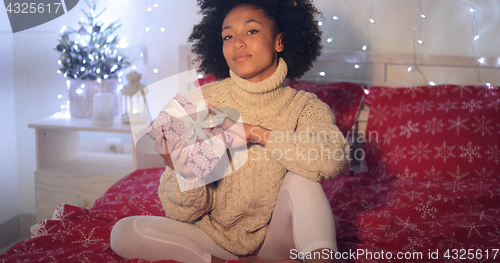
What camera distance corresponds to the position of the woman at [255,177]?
99 centimetres

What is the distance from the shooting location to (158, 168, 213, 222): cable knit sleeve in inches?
40.7

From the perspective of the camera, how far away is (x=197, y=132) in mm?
968

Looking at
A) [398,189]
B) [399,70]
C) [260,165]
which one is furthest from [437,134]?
[260,165]

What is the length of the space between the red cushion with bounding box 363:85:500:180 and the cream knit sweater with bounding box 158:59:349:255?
0.79m

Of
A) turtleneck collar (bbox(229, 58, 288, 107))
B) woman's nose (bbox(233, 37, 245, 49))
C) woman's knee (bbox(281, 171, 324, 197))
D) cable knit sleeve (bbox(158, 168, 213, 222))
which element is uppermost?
woman's nose (bbox(233, 37, 245, 49))

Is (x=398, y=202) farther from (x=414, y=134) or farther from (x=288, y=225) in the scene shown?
(x=288, y=225)

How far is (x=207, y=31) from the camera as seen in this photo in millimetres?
1394

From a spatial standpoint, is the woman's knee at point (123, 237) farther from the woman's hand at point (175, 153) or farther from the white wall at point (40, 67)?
the white wall at point (40, 67)

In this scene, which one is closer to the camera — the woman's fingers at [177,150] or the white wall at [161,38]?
the woman's fingers at [177,150]

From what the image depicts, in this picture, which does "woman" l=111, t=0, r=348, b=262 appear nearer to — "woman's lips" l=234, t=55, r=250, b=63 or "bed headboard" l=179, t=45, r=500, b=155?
"woman's lips" l=234, t=55, r=250, b=63

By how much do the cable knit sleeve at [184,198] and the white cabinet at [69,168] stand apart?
0.97 meters

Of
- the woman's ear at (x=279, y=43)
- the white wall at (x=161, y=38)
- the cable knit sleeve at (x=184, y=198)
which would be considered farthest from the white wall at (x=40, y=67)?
the cable knit sleeve at (x=184, y=198)

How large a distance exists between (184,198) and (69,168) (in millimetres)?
1336

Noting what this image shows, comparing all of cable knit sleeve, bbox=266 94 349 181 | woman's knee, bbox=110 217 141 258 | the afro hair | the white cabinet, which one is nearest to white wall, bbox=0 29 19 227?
the white cabinet
